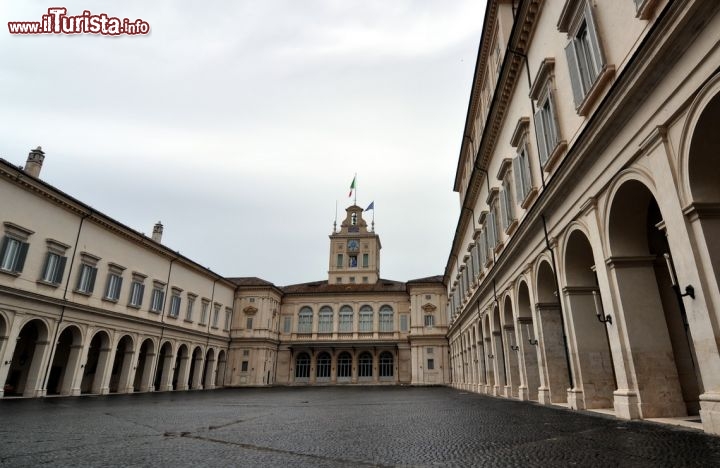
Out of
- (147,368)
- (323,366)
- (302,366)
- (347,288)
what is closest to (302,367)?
A: (302,366)

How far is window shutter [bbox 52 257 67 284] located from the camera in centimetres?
2323

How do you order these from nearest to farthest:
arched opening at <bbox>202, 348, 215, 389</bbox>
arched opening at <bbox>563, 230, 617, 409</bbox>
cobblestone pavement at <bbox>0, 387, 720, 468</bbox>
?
cobblestone pavement at <bbox>0, 387, 720, 468</bbox>, arched opening at <bbox>563, 230, 617, 409</bbox>, arched opening at <bbox>202, 348, 215, 389</bbox>

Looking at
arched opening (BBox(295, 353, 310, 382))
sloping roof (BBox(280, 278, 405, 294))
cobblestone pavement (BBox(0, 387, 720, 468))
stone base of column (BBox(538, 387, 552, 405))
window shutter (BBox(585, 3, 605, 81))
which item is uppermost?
sloping roof (BBox(280, 278, 405, 294))

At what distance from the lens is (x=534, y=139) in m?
12.6

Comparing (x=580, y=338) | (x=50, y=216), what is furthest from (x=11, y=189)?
(x=580, y=338)

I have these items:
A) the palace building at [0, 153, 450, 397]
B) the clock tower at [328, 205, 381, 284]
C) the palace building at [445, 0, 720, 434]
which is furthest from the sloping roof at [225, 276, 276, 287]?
the palace building at [445, 0, 720, 434]

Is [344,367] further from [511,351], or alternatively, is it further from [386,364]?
[511,351]

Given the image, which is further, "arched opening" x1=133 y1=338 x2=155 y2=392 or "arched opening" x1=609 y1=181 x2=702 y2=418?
"arched opening" x1=133 y1=338 x2=155 y2=392

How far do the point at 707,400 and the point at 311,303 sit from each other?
48.7 m

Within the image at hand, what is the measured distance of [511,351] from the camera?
17359mm

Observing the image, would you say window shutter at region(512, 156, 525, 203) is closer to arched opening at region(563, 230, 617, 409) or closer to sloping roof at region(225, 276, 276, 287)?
arched opening at region(563, 230, 617, 409)

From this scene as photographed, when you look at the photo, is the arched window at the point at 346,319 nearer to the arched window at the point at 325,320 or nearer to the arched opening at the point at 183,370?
the arched window at the point at 325,320

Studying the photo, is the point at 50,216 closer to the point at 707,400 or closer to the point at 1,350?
the point at 1,350

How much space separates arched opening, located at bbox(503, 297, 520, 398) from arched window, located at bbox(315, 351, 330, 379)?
37.3 m
